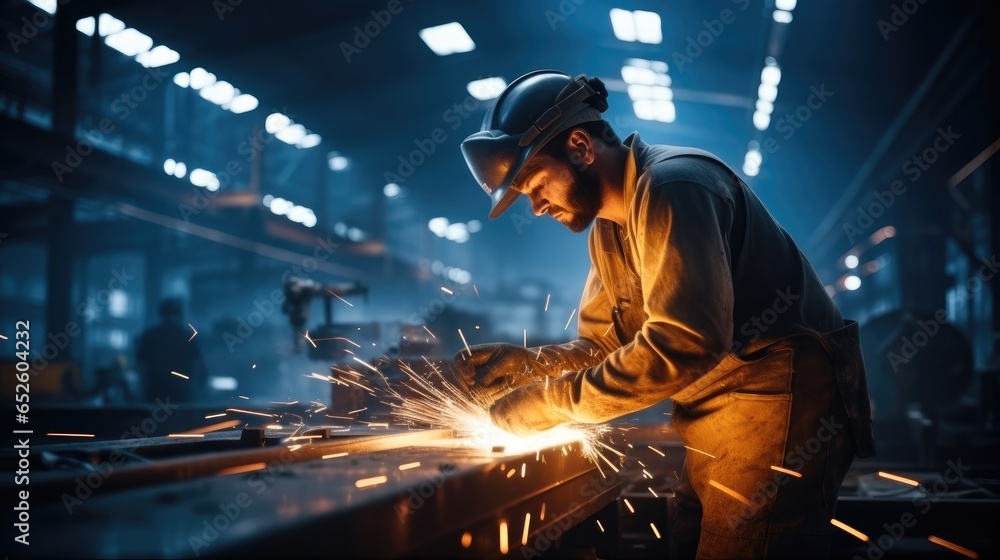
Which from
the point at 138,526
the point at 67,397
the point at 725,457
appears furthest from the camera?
the point at 67,397

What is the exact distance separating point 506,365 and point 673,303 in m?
0.85

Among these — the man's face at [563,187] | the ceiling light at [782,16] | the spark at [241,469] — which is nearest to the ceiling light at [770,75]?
the ceiling light at [782,16]

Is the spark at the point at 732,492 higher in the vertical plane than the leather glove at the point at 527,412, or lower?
lower

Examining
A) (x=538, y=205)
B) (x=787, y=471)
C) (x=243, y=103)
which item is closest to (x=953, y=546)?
(x=787, y=471)

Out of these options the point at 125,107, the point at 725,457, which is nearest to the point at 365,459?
the point at 725,457

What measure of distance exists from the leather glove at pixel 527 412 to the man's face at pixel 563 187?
1.54 feet

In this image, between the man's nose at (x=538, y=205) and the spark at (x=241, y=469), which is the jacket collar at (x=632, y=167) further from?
the spark at (x=241, y=469)

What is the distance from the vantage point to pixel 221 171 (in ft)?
35.7

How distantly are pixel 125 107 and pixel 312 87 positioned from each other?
8.78 ft

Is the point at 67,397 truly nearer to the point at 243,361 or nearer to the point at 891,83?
the point at 243,361

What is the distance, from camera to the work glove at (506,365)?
7.93 feet

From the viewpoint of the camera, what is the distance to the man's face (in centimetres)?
206

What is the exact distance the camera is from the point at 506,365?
241 cm

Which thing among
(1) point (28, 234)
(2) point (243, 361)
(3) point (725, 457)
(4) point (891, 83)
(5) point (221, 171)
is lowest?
(3) point (725, 457)
